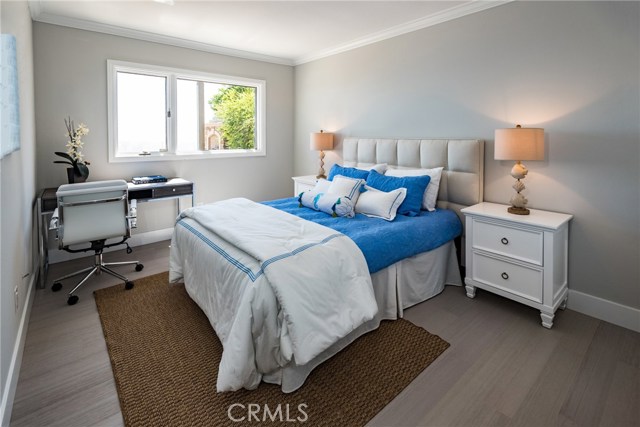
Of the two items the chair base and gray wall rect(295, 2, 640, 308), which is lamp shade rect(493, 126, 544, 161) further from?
the chair base

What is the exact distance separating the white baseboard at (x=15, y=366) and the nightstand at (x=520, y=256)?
9.95 ft

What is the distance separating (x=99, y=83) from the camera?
3.84m

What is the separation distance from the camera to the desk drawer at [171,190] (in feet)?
12.7

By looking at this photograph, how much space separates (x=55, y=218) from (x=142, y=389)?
1831 mm

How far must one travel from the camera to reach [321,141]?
4.68 meters

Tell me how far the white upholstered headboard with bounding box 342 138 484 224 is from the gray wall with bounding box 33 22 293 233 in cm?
215

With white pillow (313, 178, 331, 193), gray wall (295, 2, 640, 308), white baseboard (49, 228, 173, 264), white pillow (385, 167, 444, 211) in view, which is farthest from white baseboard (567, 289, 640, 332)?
white baseboard (49, 228, 173, 264)

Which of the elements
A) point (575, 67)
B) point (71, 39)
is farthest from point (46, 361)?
point (575, 67)

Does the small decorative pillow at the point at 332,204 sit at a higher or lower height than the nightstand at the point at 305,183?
lower

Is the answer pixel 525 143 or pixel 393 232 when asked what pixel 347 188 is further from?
pixel 525 143

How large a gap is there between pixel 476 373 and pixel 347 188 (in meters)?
1.76

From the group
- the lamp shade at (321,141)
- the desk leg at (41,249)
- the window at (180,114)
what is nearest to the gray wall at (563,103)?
the lamp shade at (321,141)

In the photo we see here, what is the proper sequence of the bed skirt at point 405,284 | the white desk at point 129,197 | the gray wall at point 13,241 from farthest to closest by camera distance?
the white desk at point 129,197, the bed skirt at point 405,284, the gray wall at point 13,241

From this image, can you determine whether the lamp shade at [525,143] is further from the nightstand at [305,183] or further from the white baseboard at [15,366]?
the white baseboard at [15,366]
